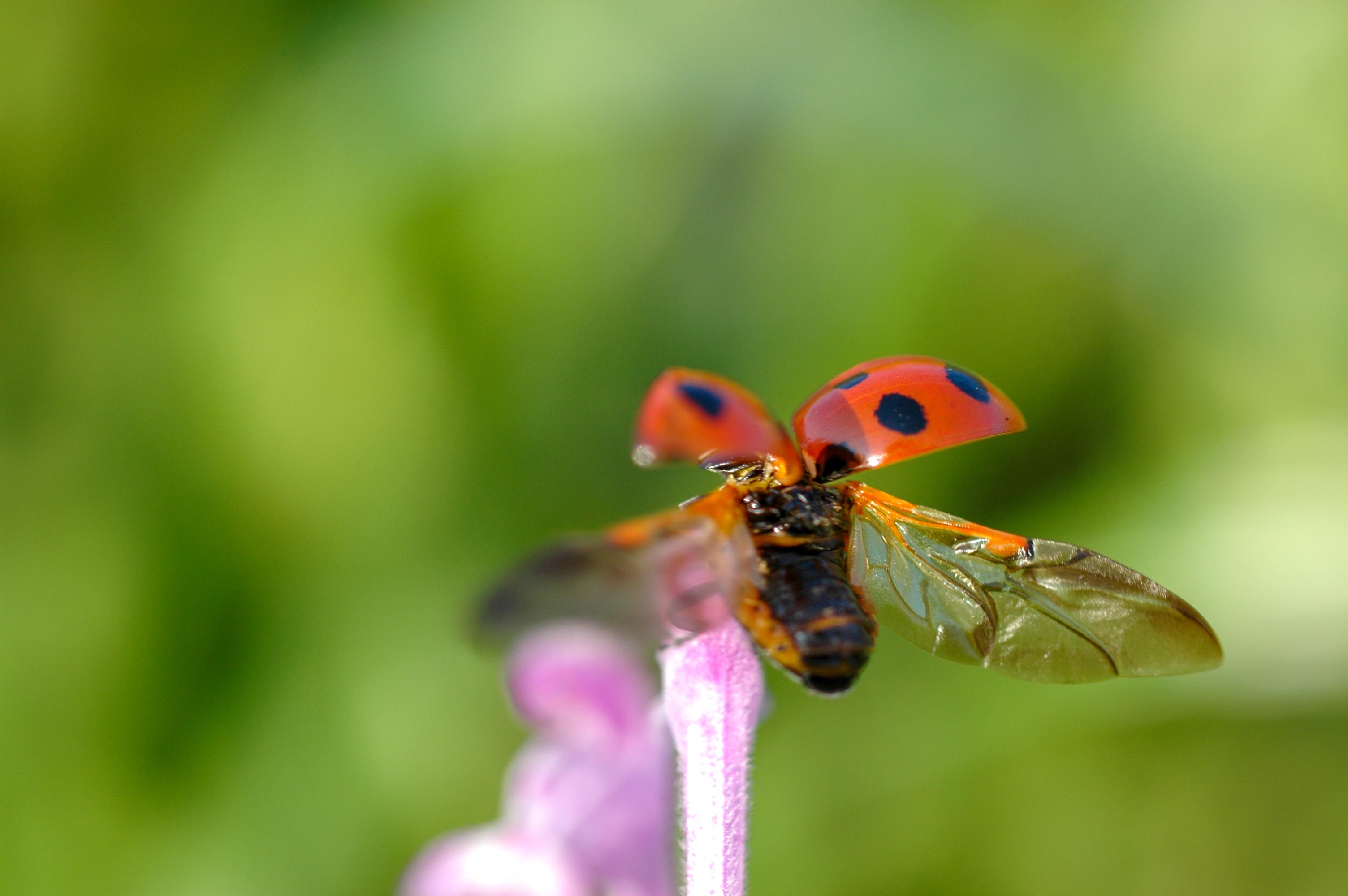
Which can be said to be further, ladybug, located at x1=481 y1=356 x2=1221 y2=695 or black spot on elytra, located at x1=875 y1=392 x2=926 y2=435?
black spot on elytra, located at x1=875 y1=392 x2=926 y2=435

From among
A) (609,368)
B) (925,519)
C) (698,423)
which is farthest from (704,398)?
(609,368)

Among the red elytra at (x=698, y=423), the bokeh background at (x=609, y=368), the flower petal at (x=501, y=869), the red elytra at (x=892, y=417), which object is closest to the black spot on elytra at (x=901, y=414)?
the red elytra at (x=892, y=417)

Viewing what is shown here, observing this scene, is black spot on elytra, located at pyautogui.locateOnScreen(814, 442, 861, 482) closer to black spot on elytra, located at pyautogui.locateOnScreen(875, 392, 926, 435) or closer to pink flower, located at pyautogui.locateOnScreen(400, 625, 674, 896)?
black spot on elytra, located at pyautogui.locateOnScreen(875, 392, 926, 435)

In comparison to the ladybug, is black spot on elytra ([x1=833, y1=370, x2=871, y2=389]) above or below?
above

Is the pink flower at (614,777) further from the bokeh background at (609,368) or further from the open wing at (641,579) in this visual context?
the bokeh background at (609,368)

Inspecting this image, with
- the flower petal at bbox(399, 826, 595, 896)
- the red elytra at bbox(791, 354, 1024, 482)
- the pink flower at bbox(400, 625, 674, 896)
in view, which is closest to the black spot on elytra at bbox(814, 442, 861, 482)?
the red elytra at bbox(791, 354, 1024, 482)

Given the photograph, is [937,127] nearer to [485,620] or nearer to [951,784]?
[951,784]

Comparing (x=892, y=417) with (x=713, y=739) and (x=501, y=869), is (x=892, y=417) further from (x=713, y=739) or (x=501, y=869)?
(x=501, y=869)
